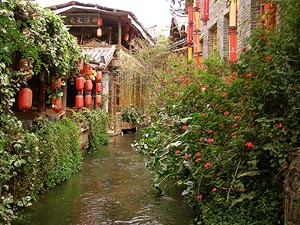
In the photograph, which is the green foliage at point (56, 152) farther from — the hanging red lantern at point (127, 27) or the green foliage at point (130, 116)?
the hanging red lantern at point (127, 27)

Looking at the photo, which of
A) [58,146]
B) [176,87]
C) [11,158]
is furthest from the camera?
[176,87]

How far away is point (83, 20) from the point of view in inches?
791

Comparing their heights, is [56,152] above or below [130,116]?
below

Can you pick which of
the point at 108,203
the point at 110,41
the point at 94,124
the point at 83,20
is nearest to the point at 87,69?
the point at 94,124

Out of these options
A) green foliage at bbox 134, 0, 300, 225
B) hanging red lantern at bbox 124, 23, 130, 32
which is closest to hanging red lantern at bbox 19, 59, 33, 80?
green foliage at bbox 134, 0, 300, 225

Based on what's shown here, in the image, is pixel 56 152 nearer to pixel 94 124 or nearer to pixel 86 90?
pixel 94 124

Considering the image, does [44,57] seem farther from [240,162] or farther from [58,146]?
[240,162]

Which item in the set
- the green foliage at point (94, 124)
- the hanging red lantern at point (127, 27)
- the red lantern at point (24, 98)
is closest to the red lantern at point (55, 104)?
the red lantern at point (24, 98)

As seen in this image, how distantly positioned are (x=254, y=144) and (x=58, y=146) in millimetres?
5019

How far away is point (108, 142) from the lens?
16000 mm

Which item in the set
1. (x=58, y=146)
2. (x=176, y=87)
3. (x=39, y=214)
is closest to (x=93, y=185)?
(x=58, y=146)

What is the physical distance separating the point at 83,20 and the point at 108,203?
1502 cm

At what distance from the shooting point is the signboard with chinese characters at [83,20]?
65.5 ft

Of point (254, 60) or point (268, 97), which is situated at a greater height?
point (254, 60)
